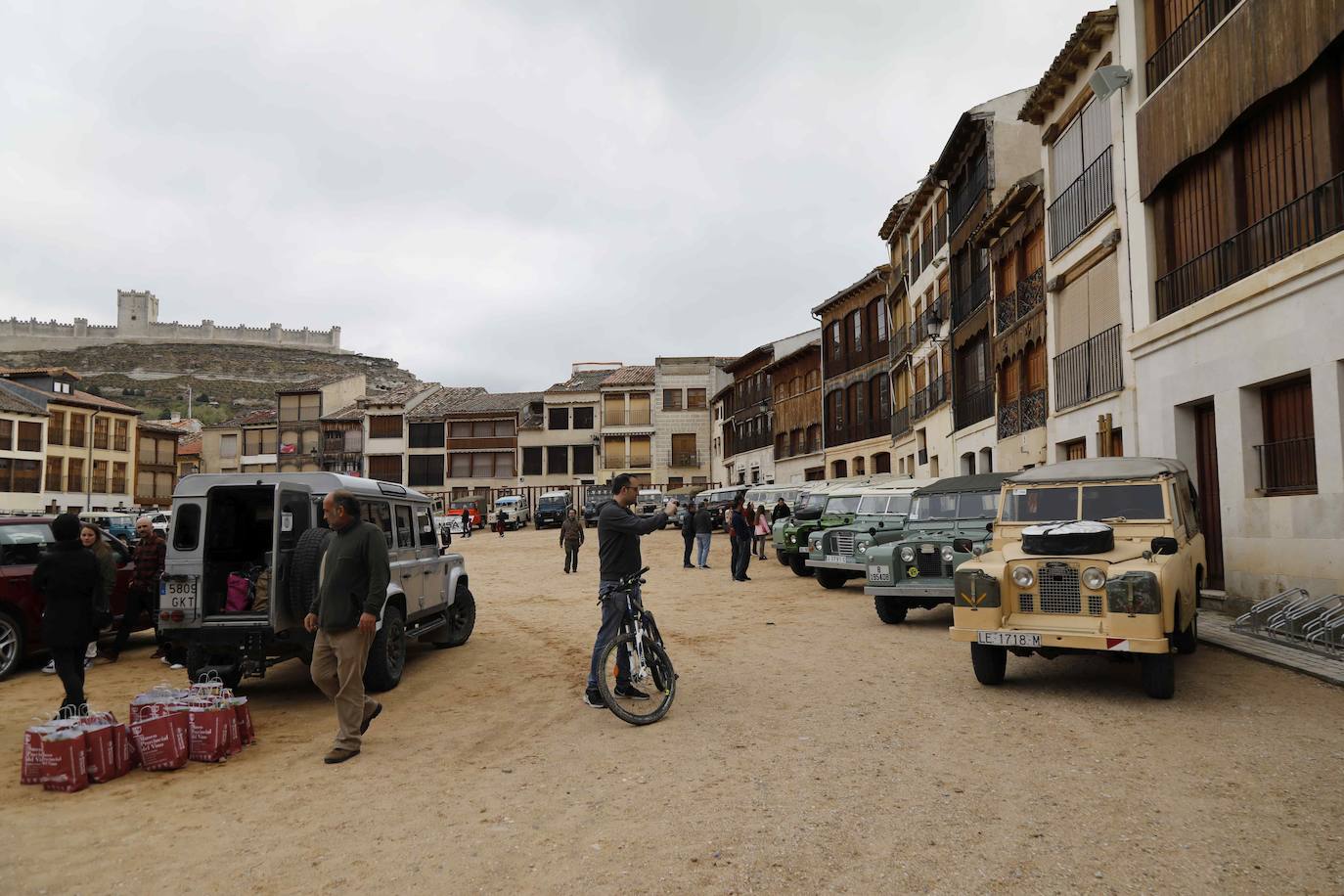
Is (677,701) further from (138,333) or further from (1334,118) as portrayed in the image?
(138,333)

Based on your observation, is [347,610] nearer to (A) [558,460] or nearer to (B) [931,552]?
(B) [931,552]

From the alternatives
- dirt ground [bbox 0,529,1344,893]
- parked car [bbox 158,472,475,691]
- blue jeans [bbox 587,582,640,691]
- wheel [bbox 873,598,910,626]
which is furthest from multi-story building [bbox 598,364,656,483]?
blue jeans [bbox 587,582,640,691]

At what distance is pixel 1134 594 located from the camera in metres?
6.96

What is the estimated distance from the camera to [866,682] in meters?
8.13

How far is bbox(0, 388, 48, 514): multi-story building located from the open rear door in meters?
48.7

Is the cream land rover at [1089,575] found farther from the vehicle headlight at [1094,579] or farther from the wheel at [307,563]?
the wheel at [307,563]

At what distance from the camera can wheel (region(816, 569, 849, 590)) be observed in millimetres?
16703

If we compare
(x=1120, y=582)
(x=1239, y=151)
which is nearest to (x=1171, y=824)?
(x=1120, y=582)

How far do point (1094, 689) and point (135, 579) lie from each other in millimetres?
10340

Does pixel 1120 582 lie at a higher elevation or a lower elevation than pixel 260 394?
lower

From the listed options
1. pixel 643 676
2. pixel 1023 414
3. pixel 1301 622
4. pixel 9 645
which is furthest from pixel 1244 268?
pixel 9 645

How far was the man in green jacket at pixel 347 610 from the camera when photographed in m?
6.04

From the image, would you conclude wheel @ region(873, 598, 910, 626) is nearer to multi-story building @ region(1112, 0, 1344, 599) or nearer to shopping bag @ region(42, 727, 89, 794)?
multi-story building @ region(1112, 0, 1344, 599)

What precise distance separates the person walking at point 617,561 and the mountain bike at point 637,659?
0.02m
